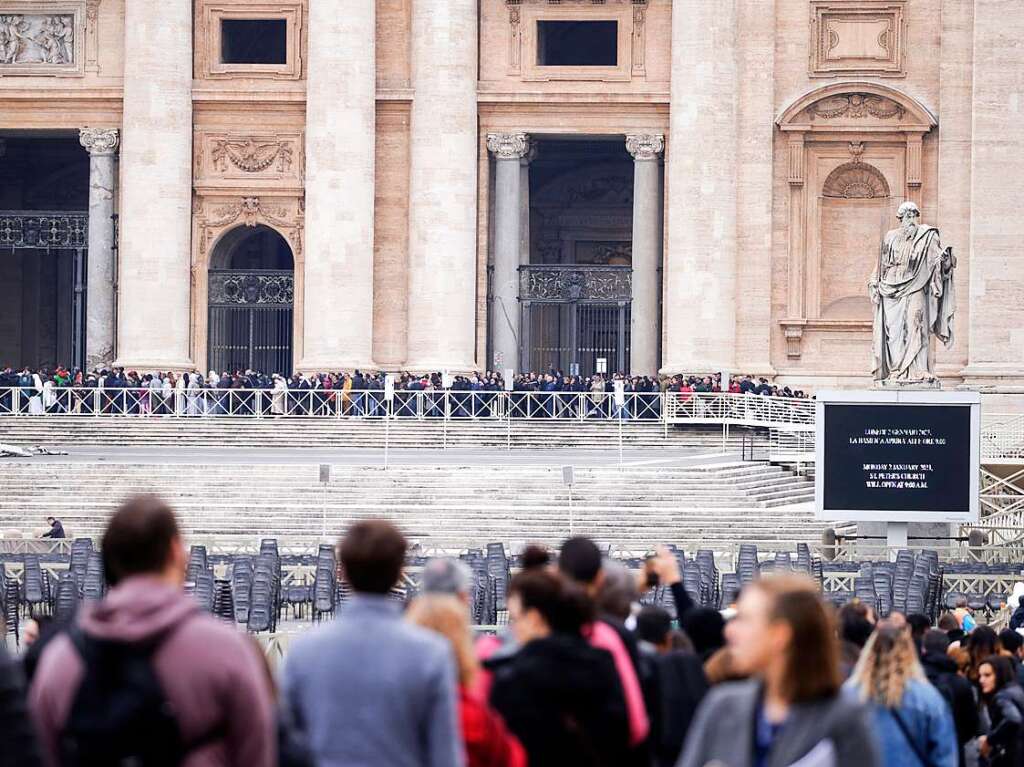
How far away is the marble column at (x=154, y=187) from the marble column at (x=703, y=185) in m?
9.85

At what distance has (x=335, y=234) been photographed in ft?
146

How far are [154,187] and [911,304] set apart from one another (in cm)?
2215

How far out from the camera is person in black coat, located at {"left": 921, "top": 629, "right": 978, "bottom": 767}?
9586 mm

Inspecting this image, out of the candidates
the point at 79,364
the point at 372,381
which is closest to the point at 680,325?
the point at 372,381

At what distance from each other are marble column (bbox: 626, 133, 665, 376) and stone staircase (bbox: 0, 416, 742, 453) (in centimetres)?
604

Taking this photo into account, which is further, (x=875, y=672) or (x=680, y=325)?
(x=680, y=325)

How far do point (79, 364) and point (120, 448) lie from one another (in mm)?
11608

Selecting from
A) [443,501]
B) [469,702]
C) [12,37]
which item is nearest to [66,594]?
[443,501]

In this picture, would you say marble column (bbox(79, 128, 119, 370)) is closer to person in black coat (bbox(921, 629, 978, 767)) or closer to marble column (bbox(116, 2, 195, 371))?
marble column (bbox(116, 2, 195, 371))

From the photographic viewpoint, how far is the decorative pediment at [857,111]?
44.4m

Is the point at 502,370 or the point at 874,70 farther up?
the point at 874,70

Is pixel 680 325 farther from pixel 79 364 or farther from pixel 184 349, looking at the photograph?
pixel 79 364

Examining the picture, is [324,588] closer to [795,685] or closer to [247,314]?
[795,685]

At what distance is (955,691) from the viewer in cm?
963
